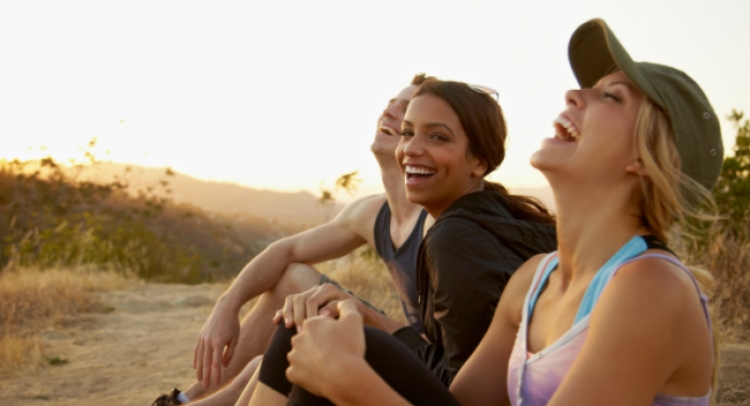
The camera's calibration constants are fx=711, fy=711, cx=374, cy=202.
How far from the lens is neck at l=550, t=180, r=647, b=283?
1583 mm

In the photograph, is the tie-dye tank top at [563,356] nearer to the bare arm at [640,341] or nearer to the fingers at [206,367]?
the bare arm at [640,341]

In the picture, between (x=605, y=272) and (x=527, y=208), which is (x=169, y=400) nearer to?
(x=527, y=208)

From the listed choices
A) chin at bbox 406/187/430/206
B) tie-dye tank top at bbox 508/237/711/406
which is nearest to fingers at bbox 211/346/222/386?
chin at bbox 406/187/430/206

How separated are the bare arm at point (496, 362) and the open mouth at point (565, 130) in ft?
1.21

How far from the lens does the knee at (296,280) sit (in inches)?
124

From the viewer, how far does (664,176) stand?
1508mm

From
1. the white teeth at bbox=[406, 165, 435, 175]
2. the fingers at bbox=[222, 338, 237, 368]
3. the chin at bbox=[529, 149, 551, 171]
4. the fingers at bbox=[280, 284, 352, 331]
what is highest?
the chin at bbox=[529, 149, 551, 171]

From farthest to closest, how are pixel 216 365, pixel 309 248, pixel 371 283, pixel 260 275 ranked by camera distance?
pixel 371 283
pixel 309 248
pixel 260 275
pixel 216 365

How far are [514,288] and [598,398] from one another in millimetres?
525

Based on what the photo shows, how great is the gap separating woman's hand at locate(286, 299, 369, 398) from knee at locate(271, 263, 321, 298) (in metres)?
1.41

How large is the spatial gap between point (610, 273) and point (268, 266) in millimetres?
2076

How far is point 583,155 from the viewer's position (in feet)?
5.20

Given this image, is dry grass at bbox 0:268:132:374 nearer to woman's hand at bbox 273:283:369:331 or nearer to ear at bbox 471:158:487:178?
woman's hand at bbox 273:283:369:331

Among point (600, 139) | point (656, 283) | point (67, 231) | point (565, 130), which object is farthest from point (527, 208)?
point (67, 231)
